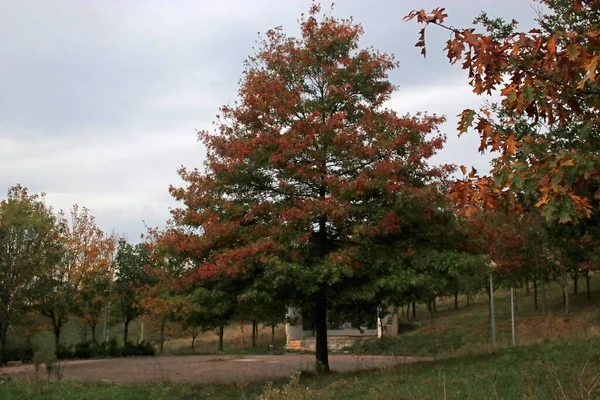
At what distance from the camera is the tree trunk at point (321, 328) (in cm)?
1395

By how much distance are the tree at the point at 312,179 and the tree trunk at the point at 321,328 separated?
4 centimetres

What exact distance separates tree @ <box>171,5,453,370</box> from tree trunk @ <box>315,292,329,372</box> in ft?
0.13

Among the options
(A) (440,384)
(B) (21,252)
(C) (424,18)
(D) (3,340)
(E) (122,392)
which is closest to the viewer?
(C) (424,18)

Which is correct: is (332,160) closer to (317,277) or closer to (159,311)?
(317,277)

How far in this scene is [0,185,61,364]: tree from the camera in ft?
80.5

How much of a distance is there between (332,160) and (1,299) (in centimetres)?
1815

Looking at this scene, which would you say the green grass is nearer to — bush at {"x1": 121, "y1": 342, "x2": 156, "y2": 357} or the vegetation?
the vegetation

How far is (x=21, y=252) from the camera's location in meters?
25.0

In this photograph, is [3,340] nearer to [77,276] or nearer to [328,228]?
[77,276]

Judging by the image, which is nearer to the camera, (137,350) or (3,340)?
(3,340)

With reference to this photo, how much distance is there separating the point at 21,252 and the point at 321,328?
652 inches

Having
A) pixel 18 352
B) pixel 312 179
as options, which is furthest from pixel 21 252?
pixel 312 179

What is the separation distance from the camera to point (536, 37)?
5328 millimetres

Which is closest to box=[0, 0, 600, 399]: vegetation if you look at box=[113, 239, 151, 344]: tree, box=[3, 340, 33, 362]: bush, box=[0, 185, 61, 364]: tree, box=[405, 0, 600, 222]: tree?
box=[405, 0, 600, 222]: tree
